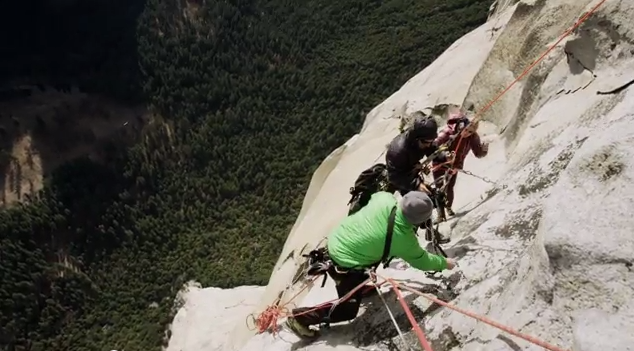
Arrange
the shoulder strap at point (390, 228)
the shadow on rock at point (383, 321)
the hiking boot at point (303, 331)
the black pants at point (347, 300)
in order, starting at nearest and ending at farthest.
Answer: the shoulder strap at point (390, 228), the shadow on rock at point (383, 321), the black pants at point (347, 300), the hiking boot at point (303, 331)

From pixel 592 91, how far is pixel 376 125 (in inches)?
429

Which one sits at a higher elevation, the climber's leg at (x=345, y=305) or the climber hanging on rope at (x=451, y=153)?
the climber hanging on rope at (x=451, y=153)

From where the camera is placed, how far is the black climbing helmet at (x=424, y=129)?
879 centimetres

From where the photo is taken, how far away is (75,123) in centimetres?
3272

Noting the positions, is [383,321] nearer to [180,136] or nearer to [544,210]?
A: [544,210]

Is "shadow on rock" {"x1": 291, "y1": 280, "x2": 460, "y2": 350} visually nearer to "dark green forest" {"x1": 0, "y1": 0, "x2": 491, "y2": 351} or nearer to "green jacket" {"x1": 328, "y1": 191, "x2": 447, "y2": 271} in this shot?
"green jacket" {"x1": 328, "y1": 191, "x2": 447, "y2": 271}

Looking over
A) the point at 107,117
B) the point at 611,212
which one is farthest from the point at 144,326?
the point at 611,212

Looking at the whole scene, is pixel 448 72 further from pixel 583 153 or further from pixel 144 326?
pixel 144 326

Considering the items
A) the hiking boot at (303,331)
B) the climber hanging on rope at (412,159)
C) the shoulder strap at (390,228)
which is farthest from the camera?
the climber hanging on rope at (412,159)

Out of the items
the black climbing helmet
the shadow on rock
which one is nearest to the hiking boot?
the shadow on rock

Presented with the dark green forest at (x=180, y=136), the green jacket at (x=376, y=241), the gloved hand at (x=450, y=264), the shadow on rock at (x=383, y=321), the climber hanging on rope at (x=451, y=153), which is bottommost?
the shadow on rock at (x=383, y=321)

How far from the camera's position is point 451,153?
9.55m

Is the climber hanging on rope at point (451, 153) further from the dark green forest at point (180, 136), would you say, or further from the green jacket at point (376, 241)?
the dark green forest at point (180, 136)

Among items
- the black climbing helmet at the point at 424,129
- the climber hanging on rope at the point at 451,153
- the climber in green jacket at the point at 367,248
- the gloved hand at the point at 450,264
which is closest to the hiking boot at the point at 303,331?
the climber in green jacket at the point at 367,248
